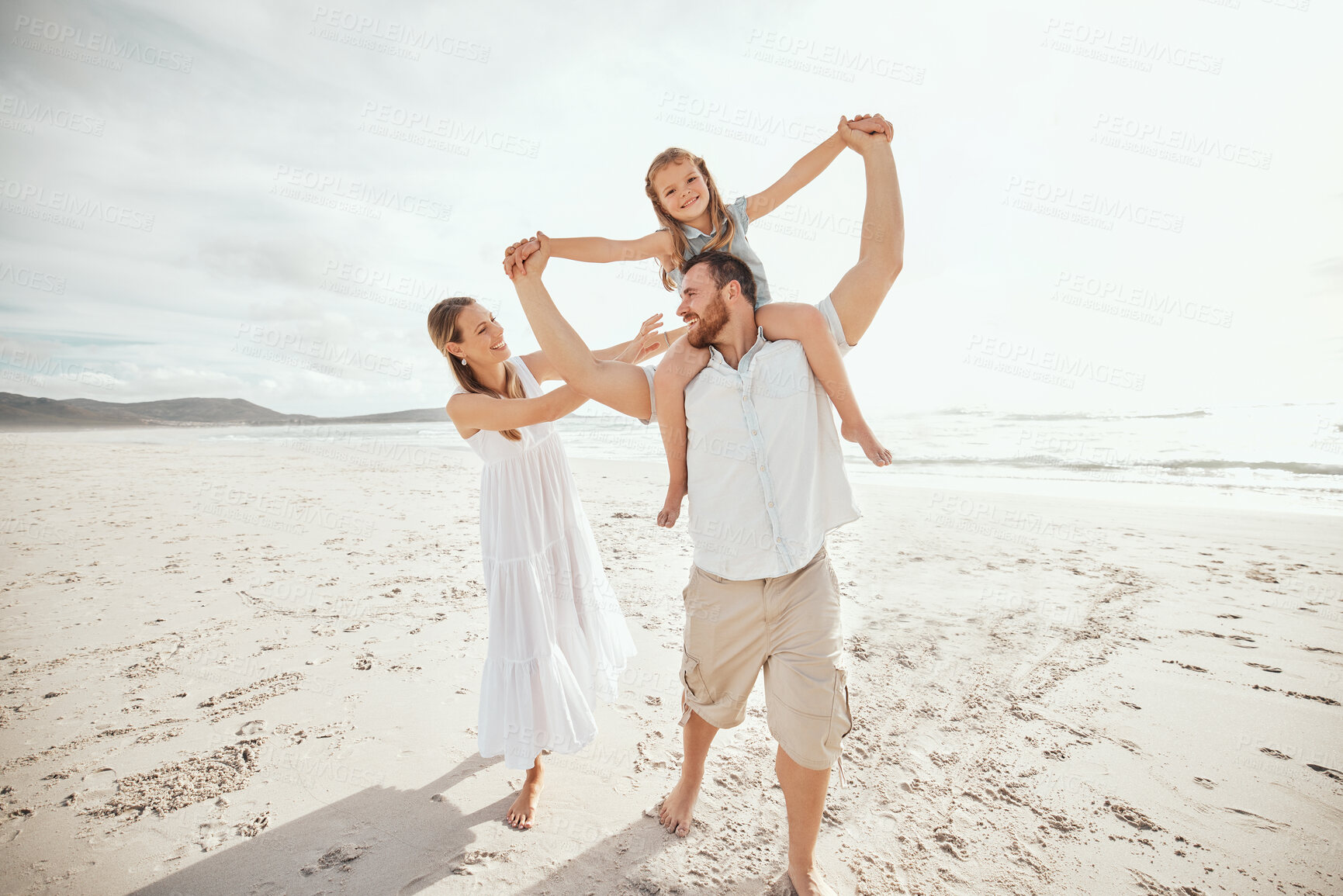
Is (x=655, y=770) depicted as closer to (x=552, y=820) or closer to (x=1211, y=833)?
(x=552, y=820)

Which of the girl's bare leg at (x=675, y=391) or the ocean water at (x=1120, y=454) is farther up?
the girl's bare leg at (x=675, y=391)

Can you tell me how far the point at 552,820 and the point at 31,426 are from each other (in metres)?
41.3

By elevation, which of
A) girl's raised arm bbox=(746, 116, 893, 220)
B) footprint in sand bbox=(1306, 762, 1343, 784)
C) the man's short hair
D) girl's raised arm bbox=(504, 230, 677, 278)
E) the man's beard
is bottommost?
footprint in sand bbox=(1306, 762, 1343, 784)

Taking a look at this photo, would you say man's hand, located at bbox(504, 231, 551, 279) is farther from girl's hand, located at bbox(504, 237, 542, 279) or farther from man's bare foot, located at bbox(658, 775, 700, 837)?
man's bare foot, located at bbox(658, 775, 700, 837)

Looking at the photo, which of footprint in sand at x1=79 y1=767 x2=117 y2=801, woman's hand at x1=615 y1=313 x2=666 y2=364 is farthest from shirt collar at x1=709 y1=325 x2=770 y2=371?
footprint in sand at x1=79 y1=767 x2=117 y2=801

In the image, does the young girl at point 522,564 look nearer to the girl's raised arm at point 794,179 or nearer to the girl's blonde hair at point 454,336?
the girl's blonde hair at point 454,336

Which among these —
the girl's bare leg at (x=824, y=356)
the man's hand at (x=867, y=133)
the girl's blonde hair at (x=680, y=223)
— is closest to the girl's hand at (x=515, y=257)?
the girl's bare leg at (x=824, y=356)

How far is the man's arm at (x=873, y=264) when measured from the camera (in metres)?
2.16

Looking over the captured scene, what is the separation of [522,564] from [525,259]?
1.38 meters

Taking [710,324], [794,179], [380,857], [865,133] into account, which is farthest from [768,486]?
[380,857]

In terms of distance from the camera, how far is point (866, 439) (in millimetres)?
2158

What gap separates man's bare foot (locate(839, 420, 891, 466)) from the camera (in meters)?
2.08

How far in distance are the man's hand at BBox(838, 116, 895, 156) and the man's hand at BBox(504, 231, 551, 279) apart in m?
1.32

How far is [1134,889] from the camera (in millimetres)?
2277
